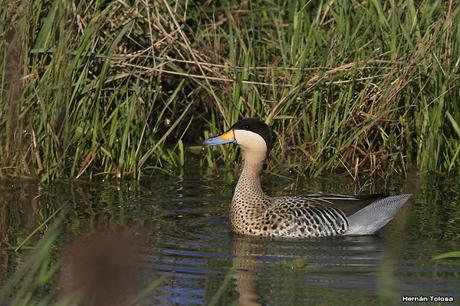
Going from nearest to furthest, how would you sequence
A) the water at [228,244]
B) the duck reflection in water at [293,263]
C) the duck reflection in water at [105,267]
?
the duck reflection in water at [105,267]
the water at [228,244]
the duck reflection in water at [293,263]

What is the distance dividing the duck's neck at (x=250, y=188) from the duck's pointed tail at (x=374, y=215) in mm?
670

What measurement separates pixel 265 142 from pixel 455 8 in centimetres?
234

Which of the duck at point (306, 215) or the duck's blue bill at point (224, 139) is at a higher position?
the duck's blue bill at point (224, 139)

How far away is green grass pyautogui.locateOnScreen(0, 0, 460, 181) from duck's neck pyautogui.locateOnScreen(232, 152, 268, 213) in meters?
1.24

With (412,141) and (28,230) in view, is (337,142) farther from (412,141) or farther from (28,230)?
(28,230)

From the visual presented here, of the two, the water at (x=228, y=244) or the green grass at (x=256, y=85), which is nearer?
the water at (x=228, y=244)

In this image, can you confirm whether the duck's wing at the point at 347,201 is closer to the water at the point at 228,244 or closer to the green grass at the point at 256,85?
the water at the point at 228,244

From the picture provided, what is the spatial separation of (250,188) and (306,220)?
547mm

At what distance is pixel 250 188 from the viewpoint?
838 cm

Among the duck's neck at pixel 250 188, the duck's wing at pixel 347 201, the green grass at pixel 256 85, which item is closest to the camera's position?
the duck's wing at pixel 347 201

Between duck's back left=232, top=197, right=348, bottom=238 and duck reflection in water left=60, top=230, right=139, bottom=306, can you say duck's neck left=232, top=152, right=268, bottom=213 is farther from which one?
duck reflection in water left=60, top=230, right=139, bottom=306

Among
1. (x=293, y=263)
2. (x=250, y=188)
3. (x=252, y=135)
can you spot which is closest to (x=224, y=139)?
(x=252, y=135)

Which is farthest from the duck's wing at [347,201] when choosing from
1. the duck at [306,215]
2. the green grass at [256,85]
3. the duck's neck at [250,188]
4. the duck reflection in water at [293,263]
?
the green grass at [256,85]

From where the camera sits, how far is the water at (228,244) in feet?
20.0
